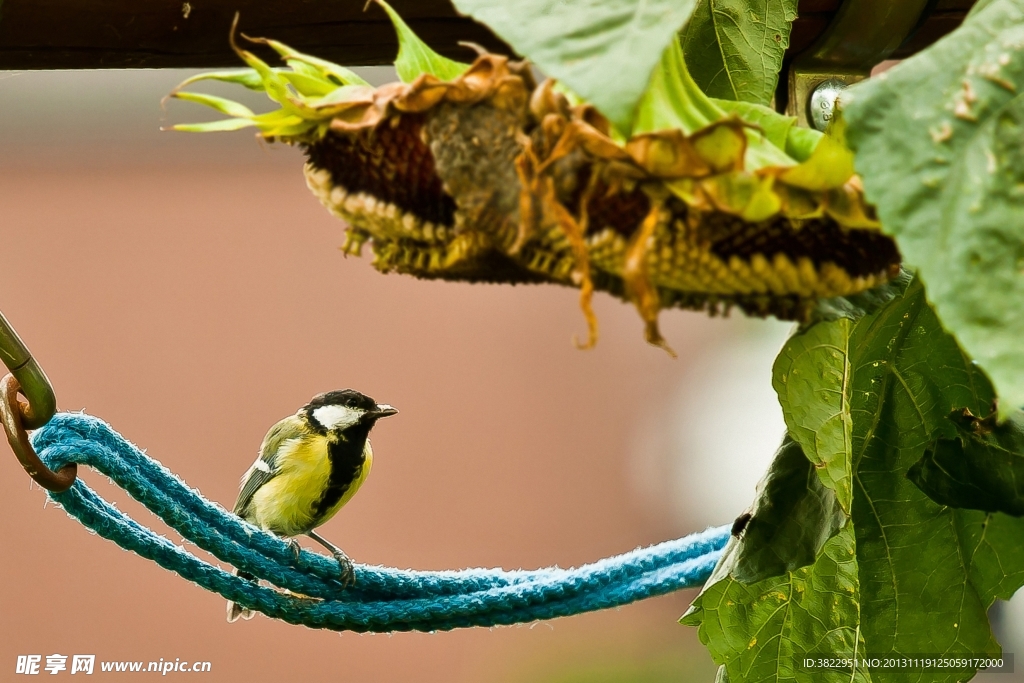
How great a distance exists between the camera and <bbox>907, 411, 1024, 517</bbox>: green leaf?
0.60 metres

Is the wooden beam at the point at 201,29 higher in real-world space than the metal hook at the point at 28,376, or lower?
higher

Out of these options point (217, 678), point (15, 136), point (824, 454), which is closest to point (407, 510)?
point (217, 678)

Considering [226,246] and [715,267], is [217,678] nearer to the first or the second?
[226,246]

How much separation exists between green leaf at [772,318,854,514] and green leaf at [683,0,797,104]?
0.16 metres

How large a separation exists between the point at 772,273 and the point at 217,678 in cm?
329

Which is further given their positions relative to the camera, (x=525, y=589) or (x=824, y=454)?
(x=525, y=589)

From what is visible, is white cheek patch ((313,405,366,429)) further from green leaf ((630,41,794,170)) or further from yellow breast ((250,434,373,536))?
green leaf ((630,41,794,170))

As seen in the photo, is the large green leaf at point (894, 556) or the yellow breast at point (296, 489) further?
the yellow breast at point (296, 489)

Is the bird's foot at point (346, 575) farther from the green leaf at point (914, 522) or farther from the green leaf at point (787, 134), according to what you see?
the green leaf at point (787, 134)

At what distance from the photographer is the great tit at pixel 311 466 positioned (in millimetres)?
1460

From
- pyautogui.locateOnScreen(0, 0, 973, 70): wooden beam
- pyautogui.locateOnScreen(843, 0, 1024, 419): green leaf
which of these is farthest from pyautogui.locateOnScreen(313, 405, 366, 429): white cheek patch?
pyautogui.locateOnScreen(843, 0, 1024, 419): green leaf

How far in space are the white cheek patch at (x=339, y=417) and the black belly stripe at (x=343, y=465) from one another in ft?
0.04

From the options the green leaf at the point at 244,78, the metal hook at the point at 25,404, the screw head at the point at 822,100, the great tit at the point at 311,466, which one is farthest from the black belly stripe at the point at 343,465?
the green leaf at the point at 244,78

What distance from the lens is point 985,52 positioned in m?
0.36
